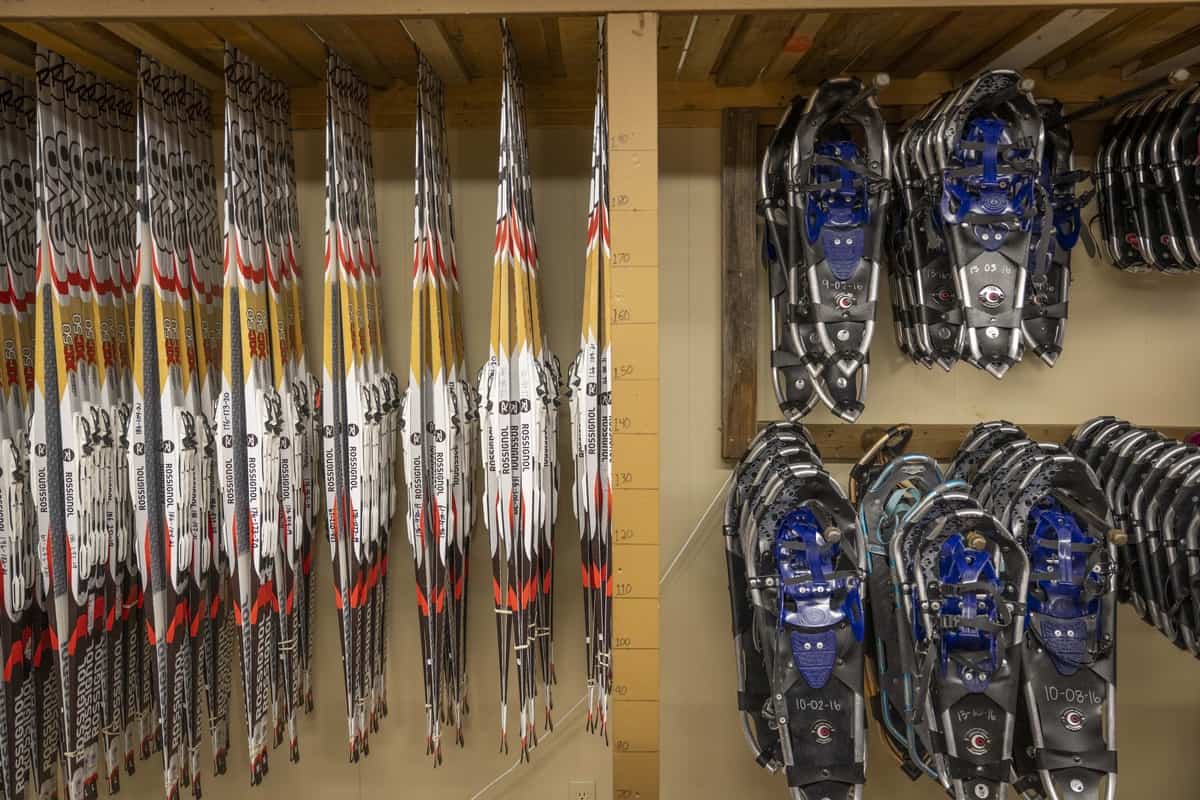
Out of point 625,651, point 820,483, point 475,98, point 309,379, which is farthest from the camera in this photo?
point 475,98

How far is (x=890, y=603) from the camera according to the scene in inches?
84.7

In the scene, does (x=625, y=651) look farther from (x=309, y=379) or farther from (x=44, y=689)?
(x=44, y=689)

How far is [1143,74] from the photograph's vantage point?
8.47 feet

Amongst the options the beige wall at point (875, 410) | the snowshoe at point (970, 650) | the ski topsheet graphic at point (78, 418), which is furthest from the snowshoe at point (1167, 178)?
the ski topsheet graphic at point (78, 418)

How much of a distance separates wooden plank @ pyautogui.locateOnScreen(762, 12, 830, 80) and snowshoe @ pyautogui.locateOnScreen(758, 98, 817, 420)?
13 cm

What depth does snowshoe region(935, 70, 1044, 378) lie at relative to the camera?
2.27m

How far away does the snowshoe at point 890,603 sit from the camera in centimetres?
213

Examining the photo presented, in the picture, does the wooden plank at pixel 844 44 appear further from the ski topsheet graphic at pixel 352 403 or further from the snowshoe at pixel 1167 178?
the ski topsheet graphic at pixel 352 403

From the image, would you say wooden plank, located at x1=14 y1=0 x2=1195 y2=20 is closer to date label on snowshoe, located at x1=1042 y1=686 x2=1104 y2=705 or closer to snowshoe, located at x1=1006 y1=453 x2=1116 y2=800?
snowshoe, located at x1=1006 y1=453 x2=1116 y2=800

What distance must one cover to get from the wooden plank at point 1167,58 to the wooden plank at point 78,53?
9.77 ft

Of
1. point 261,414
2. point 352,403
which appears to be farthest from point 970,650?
point 261,414

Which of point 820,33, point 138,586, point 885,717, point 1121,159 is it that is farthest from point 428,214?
point 1121,159

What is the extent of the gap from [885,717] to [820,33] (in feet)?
6.32

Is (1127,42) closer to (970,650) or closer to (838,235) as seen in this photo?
(838,235)
